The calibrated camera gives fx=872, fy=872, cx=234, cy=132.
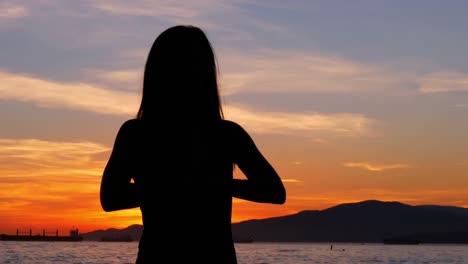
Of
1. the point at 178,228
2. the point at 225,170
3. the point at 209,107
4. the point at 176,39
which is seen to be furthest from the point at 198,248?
the point at 176,39

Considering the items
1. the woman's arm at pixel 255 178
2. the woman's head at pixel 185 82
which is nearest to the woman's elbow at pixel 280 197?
the woman's arm at pixel 255 178

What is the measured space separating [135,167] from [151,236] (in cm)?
24

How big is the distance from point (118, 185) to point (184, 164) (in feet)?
0.75

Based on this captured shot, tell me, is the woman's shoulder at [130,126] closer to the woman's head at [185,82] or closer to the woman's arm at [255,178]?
the woman's head at [185,82]

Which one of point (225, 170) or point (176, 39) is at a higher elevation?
point (176, 39)

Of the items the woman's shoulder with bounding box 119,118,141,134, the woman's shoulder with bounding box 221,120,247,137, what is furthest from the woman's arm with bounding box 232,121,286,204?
the woman's shoulder with bounding box 119,118,141,134

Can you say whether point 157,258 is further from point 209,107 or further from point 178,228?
point 209,107

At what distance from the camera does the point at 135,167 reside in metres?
2.91

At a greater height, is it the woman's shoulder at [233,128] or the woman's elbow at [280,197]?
the woman's shoulder at [233,128]

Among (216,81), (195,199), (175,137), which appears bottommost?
(195,199)

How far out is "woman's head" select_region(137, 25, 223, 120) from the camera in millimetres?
2883

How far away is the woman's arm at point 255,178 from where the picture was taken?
2.85 meters

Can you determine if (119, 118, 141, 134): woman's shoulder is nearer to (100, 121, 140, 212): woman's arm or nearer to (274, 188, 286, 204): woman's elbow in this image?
(100, 121, 140, 212): woman's arm

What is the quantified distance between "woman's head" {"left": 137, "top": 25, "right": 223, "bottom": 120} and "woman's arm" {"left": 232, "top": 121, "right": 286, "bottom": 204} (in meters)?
0.14
